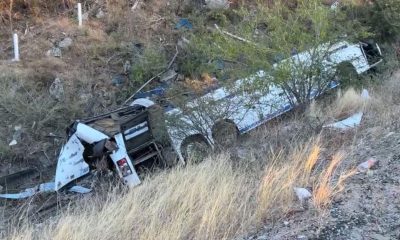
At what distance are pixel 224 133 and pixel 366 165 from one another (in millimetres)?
3948

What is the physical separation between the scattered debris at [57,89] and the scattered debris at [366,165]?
8.71 meters

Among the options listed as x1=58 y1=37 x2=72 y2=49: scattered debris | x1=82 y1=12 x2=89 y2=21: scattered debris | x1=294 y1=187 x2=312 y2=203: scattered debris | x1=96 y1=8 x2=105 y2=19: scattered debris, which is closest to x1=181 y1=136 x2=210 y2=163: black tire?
x1=294 y1=187 x2=312 y2=203: scattered debris

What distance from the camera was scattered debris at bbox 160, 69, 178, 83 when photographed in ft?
42.4

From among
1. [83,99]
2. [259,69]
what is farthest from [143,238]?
[83,99]

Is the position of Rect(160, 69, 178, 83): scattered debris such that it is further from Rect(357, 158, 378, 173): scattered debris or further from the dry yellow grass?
Rect(357, 158, 378, 173): scattered debris

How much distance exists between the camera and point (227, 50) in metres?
8.98

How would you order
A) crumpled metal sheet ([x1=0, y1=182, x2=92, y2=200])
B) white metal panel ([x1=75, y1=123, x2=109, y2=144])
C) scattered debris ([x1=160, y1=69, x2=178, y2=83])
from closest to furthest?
white metal panel ([x1=75, y1=123, x2=109, y2=144]) → crumpled metal sheet ([x1=0, y1=182, x2=92, y2=200]) → scattered debris ([x1=160, y1=69, x2=178, y2=83])

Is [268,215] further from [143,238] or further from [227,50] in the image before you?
[227,50]

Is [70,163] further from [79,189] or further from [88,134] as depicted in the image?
[88,134]

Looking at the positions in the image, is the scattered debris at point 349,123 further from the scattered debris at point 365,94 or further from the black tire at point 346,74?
the black tire at point 346,74

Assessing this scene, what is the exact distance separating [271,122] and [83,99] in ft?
16.4

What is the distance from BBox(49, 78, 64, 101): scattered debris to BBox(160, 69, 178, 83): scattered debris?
99.4 inches

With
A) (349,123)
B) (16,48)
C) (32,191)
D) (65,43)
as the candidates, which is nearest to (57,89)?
(16,48)

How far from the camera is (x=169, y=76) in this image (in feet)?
43.0
